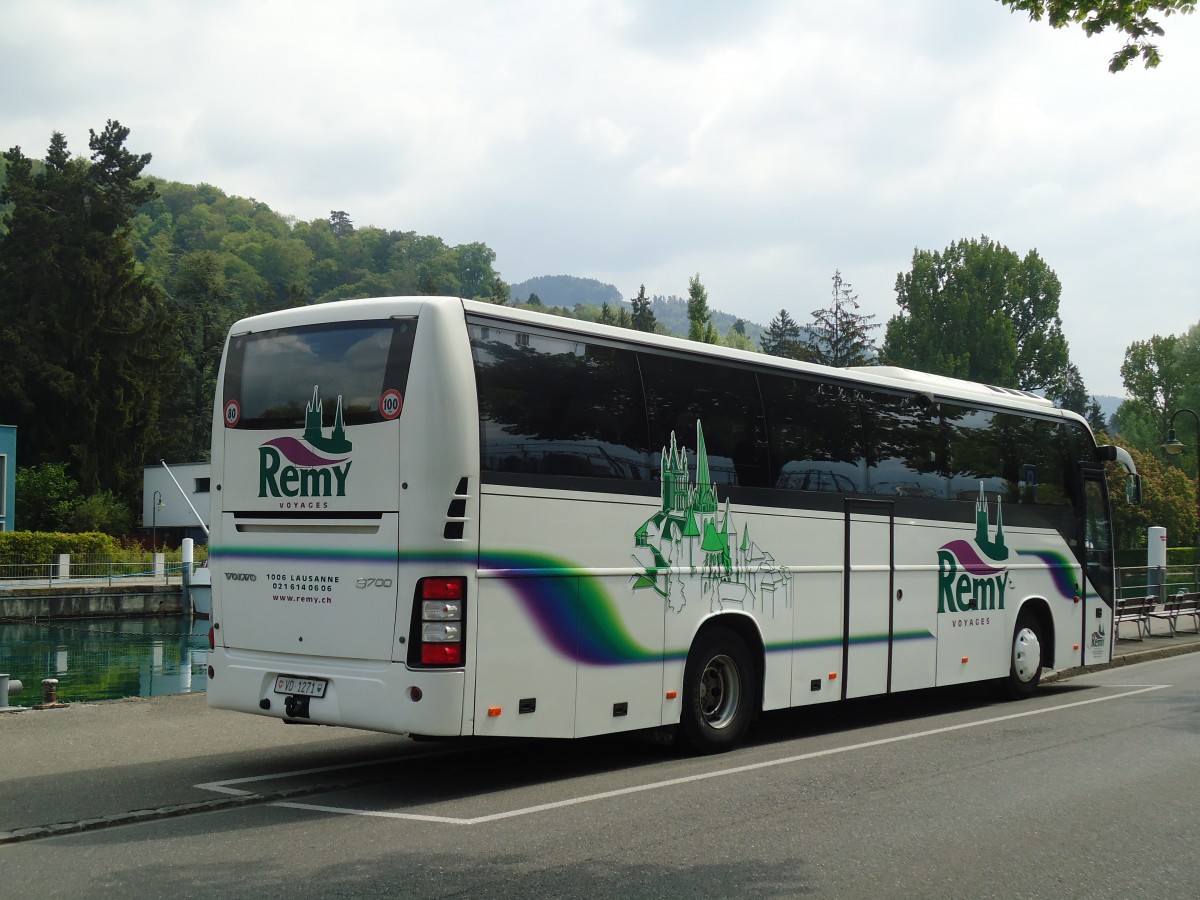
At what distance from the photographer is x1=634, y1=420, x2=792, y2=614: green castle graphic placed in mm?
10656

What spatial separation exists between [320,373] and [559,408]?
6.04ft

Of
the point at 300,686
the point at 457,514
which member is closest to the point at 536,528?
the point at 457,514

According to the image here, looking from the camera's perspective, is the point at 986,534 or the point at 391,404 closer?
the point at 391,404

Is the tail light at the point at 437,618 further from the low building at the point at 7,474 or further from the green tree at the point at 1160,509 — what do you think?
the green tree at the point at 1160,509

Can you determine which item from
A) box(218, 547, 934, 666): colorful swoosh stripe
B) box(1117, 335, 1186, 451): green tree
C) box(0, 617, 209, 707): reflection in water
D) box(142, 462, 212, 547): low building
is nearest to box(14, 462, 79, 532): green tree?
box(142, 462, 212, 547): low building

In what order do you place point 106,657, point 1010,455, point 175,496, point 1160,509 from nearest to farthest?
point 1010,455 < point 106,657 < point 1160,509 < point 175,496

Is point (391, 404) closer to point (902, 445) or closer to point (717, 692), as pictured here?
point (717, 692)

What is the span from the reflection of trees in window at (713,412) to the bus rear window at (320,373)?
2437mm

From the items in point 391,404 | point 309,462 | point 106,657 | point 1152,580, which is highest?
Answer: point 391,404

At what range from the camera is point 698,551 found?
1107 cm

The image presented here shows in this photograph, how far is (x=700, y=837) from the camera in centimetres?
759

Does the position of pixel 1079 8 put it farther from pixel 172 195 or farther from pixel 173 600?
pixel 172 195

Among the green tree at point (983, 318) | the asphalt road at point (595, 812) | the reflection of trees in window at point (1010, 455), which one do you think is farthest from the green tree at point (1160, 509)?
the asphalt road at point (595, 812)

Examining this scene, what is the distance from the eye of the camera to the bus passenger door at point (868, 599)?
1287 centimetres
